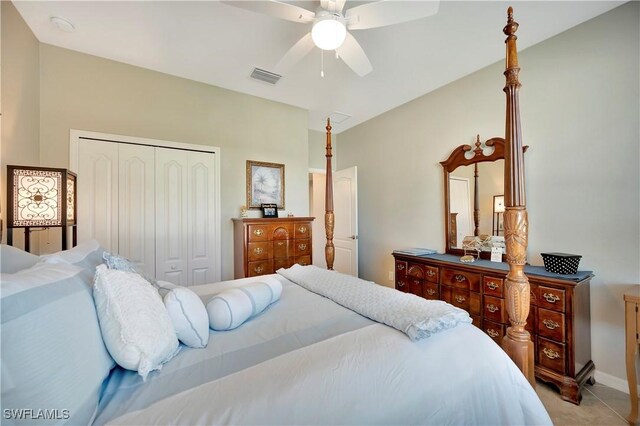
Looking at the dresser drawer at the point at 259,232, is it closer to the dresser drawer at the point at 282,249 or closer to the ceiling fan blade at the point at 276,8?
the dresser drawer at the point at 282,249

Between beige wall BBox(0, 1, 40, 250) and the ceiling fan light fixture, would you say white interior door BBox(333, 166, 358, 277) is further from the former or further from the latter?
beige wall BBox(0, 1, 40, 250)

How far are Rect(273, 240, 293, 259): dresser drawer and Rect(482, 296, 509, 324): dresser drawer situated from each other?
81.5 inches

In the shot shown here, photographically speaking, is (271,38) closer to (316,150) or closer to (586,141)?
(316,150)

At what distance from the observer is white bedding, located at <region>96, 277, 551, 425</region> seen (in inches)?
28.0

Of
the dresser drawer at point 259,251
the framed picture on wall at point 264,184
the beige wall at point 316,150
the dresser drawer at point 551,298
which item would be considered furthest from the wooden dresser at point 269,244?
the dresser drawer at point 551,298

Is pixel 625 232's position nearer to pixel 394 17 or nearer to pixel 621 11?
pixel 621 11

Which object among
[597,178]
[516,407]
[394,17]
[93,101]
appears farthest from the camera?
[93,101]

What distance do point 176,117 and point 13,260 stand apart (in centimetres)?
246

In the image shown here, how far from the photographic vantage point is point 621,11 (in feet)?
6.32

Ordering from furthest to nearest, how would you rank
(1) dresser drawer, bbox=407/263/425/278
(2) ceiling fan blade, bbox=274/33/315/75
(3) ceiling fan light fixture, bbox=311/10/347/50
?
(1) dresser drawer, bbox=407/263/425/278, (2) ceiling fan blade, bbox=274/33/315/75, (3) ceiling fan light fixture, bbox=311/10/347/50

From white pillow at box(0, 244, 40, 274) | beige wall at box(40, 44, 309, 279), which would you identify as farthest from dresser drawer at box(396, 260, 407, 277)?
white pillow at box(0, 244, 40, 274)

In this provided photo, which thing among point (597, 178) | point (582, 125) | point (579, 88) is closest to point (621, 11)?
point (579, 88)

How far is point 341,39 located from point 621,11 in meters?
2.17

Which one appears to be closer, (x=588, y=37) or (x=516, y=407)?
(x=516, y=407)
